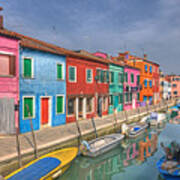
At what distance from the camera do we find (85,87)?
21.2 m

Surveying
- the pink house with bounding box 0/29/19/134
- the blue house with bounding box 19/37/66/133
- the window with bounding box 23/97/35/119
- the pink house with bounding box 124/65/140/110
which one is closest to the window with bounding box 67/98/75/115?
the blue house with bounding box 19/37/66/133

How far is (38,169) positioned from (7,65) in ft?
26.8

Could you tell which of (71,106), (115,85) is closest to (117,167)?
(71,106)

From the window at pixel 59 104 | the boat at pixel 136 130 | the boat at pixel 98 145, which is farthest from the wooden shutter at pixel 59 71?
the boat at pixel 136 130

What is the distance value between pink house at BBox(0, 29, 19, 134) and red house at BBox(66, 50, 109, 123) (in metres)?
5.82

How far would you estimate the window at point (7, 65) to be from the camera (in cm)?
1320

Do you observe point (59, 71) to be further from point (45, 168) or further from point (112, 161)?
point (45, 168)

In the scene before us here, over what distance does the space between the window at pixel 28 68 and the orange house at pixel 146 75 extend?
22.7 m

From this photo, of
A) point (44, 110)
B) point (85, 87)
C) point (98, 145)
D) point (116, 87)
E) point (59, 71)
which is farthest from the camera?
point (116, 87)

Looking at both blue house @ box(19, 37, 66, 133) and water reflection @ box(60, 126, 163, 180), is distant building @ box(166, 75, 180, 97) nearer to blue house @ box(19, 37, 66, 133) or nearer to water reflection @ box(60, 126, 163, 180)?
water reflection @ box(60, 126, 163, 180)

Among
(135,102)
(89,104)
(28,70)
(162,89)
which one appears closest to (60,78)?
(28,70)

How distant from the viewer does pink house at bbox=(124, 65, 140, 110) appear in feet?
98.9

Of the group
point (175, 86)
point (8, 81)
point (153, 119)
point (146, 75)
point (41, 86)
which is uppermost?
point (146, 75)

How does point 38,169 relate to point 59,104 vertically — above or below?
below
